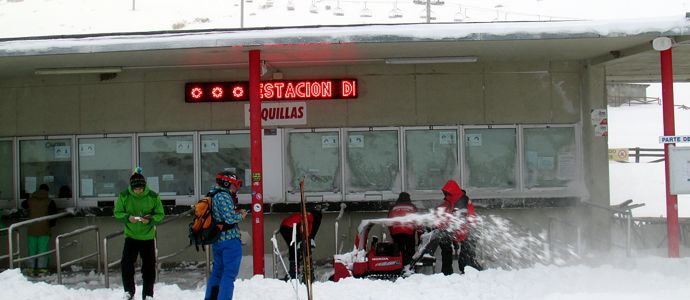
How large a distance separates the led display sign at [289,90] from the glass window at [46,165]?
269 centimetres

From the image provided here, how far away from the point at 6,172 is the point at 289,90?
5.04 m

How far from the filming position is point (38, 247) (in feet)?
34.2

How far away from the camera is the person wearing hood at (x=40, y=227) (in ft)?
34.0

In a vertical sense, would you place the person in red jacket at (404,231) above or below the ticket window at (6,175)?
below

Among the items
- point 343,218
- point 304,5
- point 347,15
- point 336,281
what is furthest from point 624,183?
point 304,5

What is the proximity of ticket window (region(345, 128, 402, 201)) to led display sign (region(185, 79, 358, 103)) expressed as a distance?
728 millimetres

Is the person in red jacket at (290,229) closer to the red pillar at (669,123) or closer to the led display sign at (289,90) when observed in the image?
the led display sign at (289,90)

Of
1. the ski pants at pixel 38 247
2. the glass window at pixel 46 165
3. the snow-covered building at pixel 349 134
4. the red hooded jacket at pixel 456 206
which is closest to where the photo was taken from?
the red hooded jacket at pixel 456 206

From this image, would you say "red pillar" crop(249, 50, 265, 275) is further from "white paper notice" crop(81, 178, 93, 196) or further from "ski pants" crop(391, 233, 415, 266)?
"white paper notice" crop(81, 178, 93, 196)

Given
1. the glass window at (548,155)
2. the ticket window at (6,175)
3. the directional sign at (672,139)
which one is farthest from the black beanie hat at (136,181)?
the directional sign at (672,139)

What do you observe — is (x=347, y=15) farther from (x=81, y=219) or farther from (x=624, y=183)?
(x=81, y=219)

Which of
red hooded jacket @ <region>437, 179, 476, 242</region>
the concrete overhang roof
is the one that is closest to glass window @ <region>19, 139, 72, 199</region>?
the concrete overhang roof

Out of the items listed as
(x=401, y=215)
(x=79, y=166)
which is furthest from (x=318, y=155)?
(x=79, y=166)

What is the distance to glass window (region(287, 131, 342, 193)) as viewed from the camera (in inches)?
424
